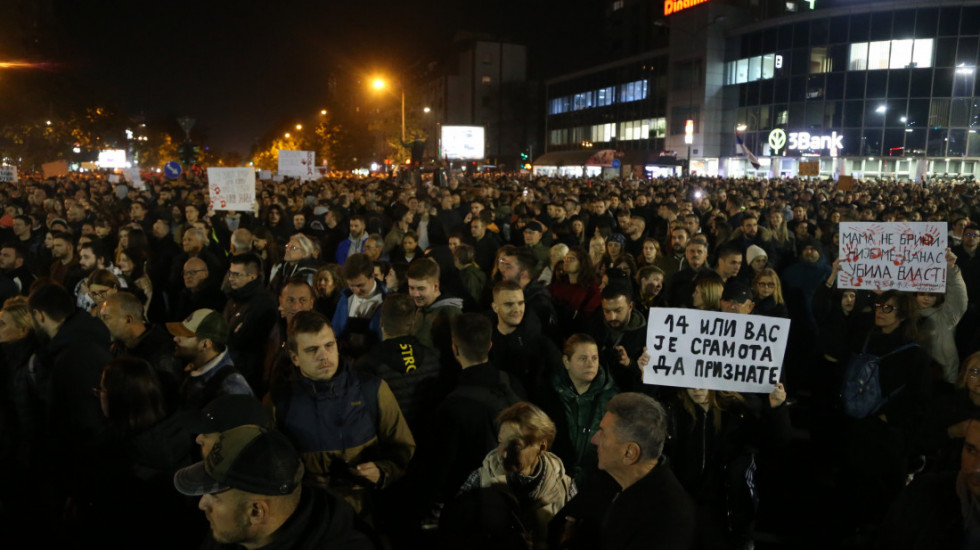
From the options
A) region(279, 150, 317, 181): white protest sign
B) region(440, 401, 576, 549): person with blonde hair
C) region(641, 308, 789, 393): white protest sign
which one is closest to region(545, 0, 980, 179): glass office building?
region(279, 150, 317, 181): white protest sign

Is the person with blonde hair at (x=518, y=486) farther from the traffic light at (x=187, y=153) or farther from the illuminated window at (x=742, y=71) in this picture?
the illuminated window at (x=742, y=71)

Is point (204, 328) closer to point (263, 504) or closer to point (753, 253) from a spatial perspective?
point (263, 504)

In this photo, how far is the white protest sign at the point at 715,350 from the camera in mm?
3855

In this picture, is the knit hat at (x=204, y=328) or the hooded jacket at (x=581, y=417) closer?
the hooded jacket at (x=581, y=417)

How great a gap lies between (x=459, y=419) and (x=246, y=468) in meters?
1.61

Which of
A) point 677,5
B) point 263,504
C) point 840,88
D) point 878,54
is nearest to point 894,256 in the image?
point 263,504

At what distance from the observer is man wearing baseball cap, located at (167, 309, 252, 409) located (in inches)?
162

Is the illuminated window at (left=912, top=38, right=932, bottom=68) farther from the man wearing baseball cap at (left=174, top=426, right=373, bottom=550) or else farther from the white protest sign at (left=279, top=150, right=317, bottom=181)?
→ the man wearing baseball cap at (left=174, top=426, right=373, bottom=550)

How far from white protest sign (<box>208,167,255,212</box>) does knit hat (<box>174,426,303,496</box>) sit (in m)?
10.4

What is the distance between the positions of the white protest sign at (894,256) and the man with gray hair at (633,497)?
4.52 metres

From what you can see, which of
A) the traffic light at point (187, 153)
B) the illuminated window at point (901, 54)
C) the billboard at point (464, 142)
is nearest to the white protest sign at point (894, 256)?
the traffic light at point (187, 153)

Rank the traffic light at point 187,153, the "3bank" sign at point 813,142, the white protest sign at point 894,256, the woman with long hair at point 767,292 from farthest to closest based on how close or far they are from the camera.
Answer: the "3bank" sign at point 813,142, the traffic light at point 187,153, the woman with long hair at point 767,292, the white protest sign at point 894,256

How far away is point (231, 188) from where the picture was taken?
12.3 metres

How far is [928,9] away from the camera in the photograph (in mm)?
43969
